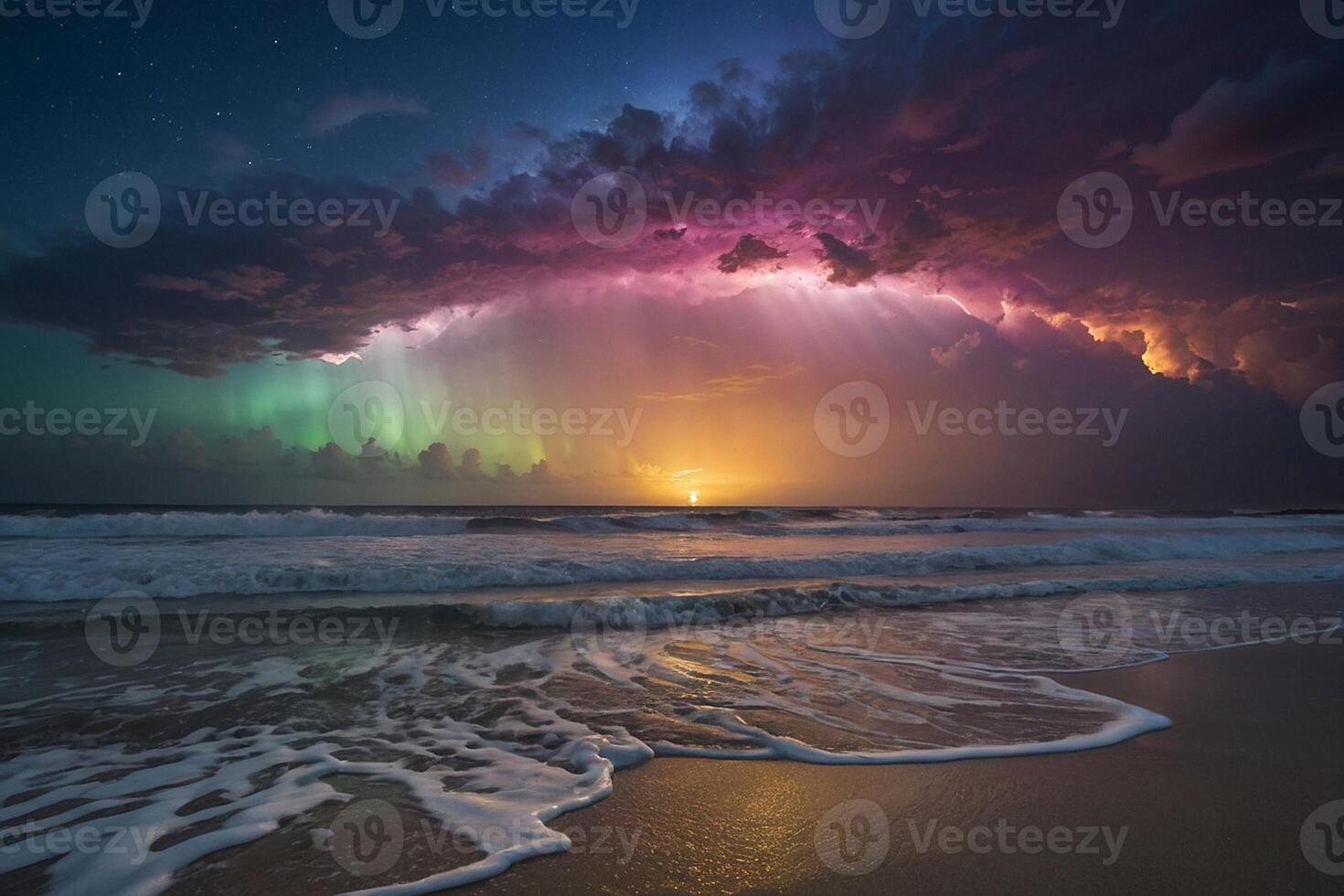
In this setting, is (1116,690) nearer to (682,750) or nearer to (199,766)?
(682,750)

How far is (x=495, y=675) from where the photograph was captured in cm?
663

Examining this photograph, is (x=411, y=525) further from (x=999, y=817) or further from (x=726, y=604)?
(x=999, y=817)

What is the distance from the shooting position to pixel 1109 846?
3.06 meters

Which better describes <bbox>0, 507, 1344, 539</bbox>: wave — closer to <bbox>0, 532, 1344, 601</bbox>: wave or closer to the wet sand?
<bbox>0, 532, 1344, 601</bbox>: wave

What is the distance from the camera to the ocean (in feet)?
11.7

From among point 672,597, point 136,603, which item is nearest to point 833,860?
point 672,597

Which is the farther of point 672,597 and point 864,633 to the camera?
point 672,597

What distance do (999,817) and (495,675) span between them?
16.1 feet

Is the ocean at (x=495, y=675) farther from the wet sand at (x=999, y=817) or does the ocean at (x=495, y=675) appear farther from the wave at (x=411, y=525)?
the wave at (x=411, y=525)

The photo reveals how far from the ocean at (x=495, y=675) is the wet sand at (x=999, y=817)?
0.87 feet

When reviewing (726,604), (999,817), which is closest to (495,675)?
(726,604)

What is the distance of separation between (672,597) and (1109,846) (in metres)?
7.64

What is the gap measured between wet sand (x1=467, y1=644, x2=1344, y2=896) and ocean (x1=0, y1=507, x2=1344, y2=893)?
0.27m

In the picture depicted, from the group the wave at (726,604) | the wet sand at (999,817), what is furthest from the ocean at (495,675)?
the wet sand at (999,817)
